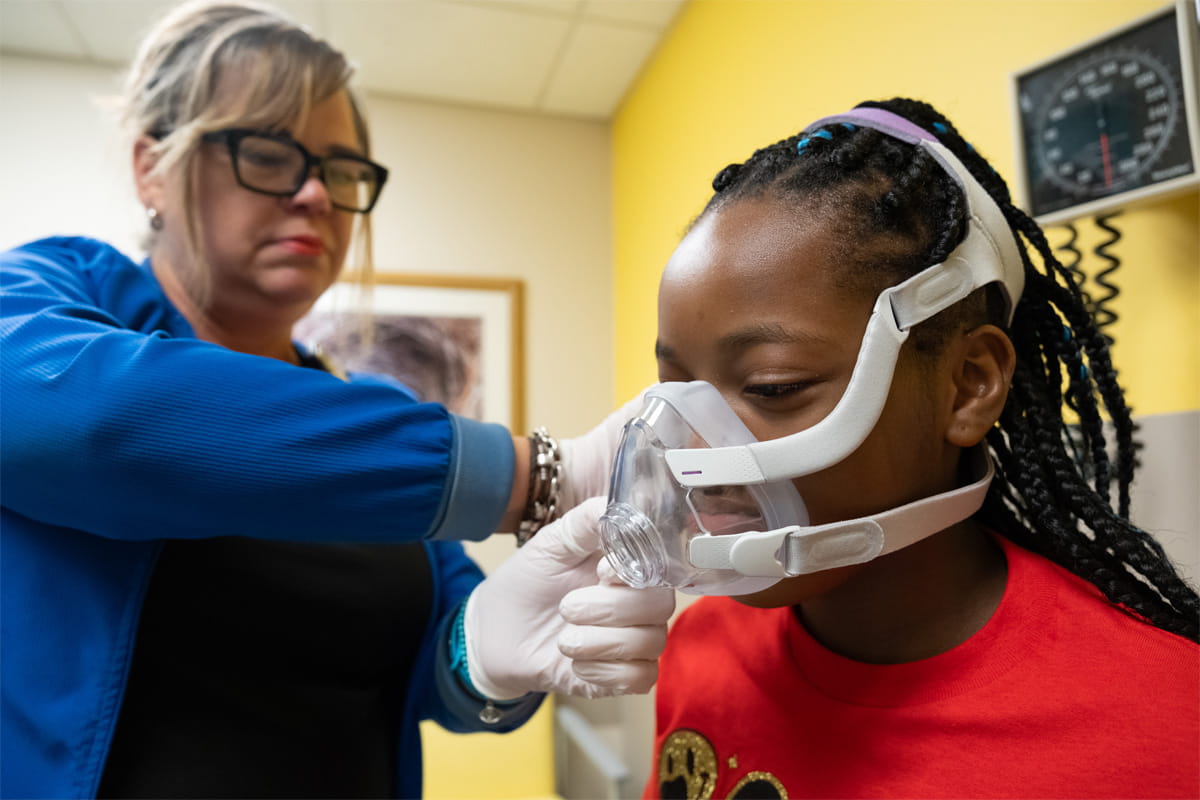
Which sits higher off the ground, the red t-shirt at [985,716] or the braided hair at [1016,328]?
the braided hair at [1016,328]

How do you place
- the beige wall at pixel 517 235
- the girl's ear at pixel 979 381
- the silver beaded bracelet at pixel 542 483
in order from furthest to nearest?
the beige wall at pixel 517 235
the silver beaded bracelet at pixel 542 483
the girl's ear at pixel 979 381

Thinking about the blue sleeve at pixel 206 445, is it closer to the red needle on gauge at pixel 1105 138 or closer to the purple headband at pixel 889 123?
the purple headband at pixel 889 123

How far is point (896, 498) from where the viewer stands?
68 cm

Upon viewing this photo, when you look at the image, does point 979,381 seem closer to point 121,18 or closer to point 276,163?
point 276,163

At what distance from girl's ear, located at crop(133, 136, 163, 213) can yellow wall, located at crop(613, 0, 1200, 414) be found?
1.19 m

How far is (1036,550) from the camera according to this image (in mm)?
799

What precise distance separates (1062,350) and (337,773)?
101 centimetres

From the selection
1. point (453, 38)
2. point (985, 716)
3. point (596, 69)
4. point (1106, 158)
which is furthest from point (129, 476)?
point (596, 69)

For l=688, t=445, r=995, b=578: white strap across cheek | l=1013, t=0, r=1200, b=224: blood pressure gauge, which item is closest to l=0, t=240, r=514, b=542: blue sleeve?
l=688, t=445, r=995, b=578: white strap across cheek

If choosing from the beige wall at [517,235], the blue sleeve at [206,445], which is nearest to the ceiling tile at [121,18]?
the beige wall at [517,235]

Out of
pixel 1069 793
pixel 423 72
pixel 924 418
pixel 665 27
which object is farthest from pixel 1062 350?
pixel 423 72

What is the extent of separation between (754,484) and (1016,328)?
1.26 feet

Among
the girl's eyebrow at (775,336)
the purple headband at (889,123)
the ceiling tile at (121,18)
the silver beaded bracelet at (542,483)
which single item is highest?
the ceiling tile at (121,18)

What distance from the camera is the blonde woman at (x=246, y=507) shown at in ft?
2.38
